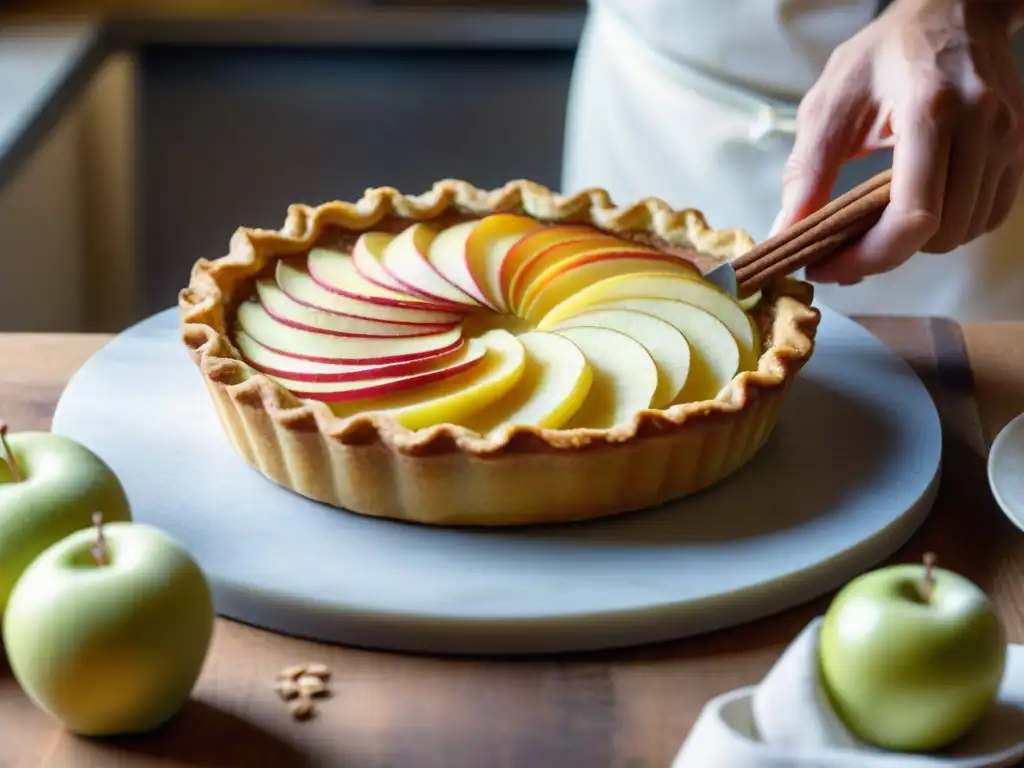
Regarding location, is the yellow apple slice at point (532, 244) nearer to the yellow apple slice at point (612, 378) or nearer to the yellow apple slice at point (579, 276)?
the yellow apple slice at point (579, 276)

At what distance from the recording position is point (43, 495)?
1.44 m

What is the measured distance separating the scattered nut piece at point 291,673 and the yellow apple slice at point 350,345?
1.70 feet

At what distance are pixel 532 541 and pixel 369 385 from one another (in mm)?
327

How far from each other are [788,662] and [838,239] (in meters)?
0.88

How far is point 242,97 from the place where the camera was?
423 cm

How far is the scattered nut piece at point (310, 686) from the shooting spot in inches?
56.7

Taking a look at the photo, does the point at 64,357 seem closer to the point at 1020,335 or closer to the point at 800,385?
the point at 800,385

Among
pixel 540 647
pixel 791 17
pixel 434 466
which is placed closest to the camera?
pixel 540 647

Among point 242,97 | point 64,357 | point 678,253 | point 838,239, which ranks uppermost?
point 838,239


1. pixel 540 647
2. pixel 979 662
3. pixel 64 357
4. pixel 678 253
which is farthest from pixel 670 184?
pixel 979 662

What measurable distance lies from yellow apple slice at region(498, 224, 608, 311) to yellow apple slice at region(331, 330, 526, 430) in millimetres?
245

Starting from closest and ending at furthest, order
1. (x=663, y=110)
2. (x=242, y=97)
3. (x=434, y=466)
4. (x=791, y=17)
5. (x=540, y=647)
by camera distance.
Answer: (x=540, y=647)
(x=434, y=466)
(x=791, y=17)
(x=663, y=110)
(x=242, y=97)

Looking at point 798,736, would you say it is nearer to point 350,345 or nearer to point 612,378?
point 612,378

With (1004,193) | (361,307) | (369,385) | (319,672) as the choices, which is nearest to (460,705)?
(319,672)
